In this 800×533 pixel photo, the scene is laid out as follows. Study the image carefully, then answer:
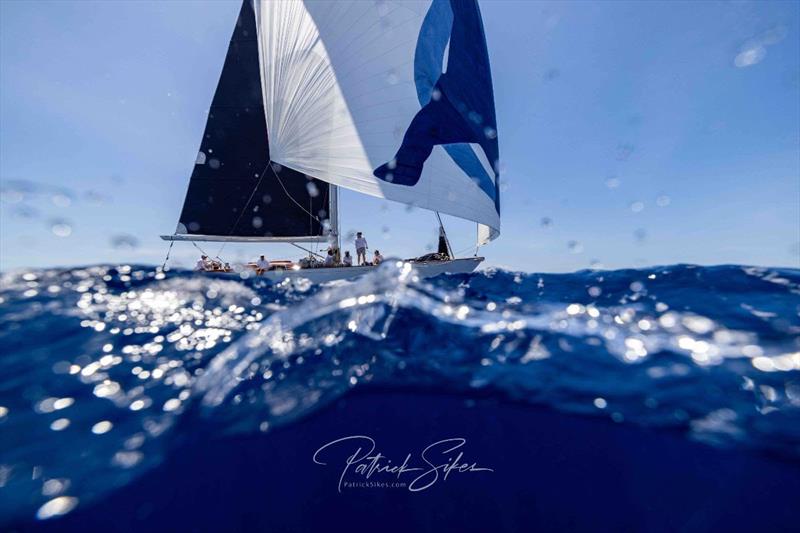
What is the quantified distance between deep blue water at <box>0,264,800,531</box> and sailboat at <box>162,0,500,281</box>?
6.73 m

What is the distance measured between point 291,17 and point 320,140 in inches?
173

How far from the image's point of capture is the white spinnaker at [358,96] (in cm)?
1080

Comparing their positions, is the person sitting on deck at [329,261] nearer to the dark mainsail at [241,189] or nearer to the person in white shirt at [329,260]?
the person in white shirt at [329,260]

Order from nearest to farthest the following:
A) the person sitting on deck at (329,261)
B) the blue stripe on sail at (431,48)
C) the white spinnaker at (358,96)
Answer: the white spinnaker at (358,96), the blue stripe on sail at (431,48), the person sitting on deck at (329,261)

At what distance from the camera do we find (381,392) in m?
4.16

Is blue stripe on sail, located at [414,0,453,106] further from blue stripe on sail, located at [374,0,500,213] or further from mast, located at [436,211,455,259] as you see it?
mast, located at [436,211,455,259]

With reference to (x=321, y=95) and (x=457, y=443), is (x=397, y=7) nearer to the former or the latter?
(x=321, y=95)

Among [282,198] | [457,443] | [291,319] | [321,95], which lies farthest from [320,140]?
[457,443]

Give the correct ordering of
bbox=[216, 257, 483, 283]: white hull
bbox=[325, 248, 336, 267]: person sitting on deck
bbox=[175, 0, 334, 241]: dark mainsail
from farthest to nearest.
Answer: bbox=[175, 0, 334, 241]: dark mainsail, bbox=[325, 248, 336, 267]: person sitting on deck, bbox=[216, 257, 483, 283]: white hull

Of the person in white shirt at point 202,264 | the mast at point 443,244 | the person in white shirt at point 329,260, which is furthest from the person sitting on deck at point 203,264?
the mast at point 443,244
